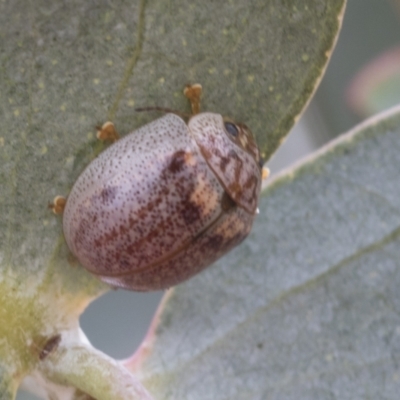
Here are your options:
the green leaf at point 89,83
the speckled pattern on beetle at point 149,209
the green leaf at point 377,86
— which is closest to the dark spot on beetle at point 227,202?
the speckled pattern on beetle at point 149,209

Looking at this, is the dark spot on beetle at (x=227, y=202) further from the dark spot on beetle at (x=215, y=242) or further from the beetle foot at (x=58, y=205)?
the beetle foot at (x=58, y=205)

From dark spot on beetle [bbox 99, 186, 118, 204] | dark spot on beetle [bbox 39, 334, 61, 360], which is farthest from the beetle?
dark spot on beetle [bbox 39, 334, 61, 360]

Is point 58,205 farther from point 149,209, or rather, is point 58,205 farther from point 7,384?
point 7,384

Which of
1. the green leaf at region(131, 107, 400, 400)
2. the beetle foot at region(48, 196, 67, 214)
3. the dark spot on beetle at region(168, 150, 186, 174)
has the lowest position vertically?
the green leaf at region(131, 107, 400, 400)

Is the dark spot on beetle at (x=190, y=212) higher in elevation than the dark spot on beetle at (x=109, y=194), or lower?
lower

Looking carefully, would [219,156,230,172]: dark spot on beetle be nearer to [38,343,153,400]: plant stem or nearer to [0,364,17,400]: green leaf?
[38,343,153,400]: plant stem
